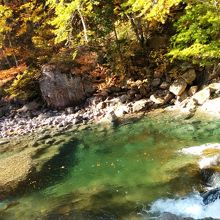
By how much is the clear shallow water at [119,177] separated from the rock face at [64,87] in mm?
7112

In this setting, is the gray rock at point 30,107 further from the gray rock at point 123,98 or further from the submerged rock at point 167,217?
the submerged rock at point 167,217

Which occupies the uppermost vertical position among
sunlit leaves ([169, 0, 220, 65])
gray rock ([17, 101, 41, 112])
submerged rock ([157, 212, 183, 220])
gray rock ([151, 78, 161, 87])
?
sunlit leaves ([169, 0, 220, 65])

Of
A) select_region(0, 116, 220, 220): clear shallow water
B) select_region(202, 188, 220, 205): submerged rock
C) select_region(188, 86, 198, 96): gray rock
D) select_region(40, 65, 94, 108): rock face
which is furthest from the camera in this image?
select_region(40, 65, 94, 108): rock face

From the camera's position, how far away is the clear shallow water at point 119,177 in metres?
10.8

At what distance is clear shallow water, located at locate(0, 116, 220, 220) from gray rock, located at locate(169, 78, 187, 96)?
11.4 ft

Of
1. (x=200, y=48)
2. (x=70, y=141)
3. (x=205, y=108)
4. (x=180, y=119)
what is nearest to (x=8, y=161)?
(x=70, y=141)

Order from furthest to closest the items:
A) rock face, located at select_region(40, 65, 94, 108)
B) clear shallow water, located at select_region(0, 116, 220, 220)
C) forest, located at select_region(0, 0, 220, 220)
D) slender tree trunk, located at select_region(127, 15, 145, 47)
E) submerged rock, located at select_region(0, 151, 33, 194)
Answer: rock face, located at select_region(40, 65, 94, 108)
slender tree trunk, located at select_region(127, 15, 145, 47)
submerged rock, located at select_region(0, 151, 33, 194)
forest, located at select_region(0, 0, 220, 220)
clear shallow water, located at select_region(0, 116, 220, 220)

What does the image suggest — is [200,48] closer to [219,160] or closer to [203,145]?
[203,145]

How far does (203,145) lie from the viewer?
13.9 metres

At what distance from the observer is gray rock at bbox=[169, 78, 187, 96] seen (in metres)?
20.5

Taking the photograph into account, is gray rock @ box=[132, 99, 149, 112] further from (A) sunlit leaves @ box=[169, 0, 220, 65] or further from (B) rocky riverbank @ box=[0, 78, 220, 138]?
(A) sunlit leaves @ box=[169, 0, 220, 65]

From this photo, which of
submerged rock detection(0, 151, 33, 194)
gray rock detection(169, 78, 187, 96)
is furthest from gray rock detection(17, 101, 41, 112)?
gray rock detection(169, 78, 187, 96)

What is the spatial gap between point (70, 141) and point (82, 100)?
6128 millimetres

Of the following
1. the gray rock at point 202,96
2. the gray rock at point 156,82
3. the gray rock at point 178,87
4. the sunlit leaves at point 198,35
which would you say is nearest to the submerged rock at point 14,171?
the gray rock at point 178,87
